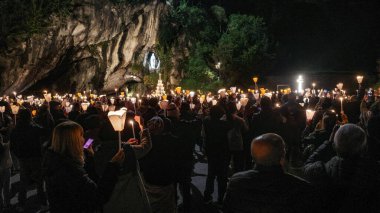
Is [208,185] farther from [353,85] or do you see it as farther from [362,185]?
[353,85]

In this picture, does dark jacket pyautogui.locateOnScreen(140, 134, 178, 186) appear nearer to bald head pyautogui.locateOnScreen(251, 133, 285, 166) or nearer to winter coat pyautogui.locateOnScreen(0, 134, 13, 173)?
bald head pyautogui.locateOnScreen(251, 133, 285, 166)

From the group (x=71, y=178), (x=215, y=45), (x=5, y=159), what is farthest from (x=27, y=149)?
(x=215, y=45)

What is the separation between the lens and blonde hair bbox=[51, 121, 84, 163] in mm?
3502

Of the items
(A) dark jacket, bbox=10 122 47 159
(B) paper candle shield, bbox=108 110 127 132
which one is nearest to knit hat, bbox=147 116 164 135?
(B) paper candle shield, bbox=108 110 127 132

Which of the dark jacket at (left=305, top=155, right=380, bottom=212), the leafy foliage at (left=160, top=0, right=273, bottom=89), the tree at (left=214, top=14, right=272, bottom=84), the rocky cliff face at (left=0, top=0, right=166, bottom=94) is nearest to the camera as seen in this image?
the dark jacket at (left=305, top=155, right=380, bottom=212)

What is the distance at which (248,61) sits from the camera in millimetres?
35375

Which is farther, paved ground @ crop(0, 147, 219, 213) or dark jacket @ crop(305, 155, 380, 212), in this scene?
paved ground @ crop(0, 147, 219, 213)

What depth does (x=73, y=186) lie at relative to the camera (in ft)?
11.1

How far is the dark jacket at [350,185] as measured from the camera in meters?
3.10

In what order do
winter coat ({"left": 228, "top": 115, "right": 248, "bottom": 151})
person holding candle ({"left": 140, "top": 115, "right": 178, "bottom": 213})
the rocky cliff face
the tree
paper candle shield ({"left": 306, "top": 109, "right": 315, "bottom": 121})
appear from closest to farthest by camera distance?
person holding candle ({"left": 140, "top": 115, "right": 178, "bottom": 213})
winter coat ({"left": 228, "top": 115, "right": 248, "bottom": 151})
paper candle shield ({"left": 306, "top": 109, "right": 315, "bottom": 121})
the rocky cliff face
the tree

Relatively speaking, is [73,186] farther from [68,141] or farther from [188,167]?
[188,167]

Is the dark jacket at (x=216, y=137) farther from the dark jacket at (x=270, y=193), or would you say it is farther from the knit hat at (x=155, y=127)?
the dark jacket at (x=270, y=193)

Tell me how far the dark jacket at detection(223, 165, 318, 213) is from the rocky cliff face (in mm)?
24514

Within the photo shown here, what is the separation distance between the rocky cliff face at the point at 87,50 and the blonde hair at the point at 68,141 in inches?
919
